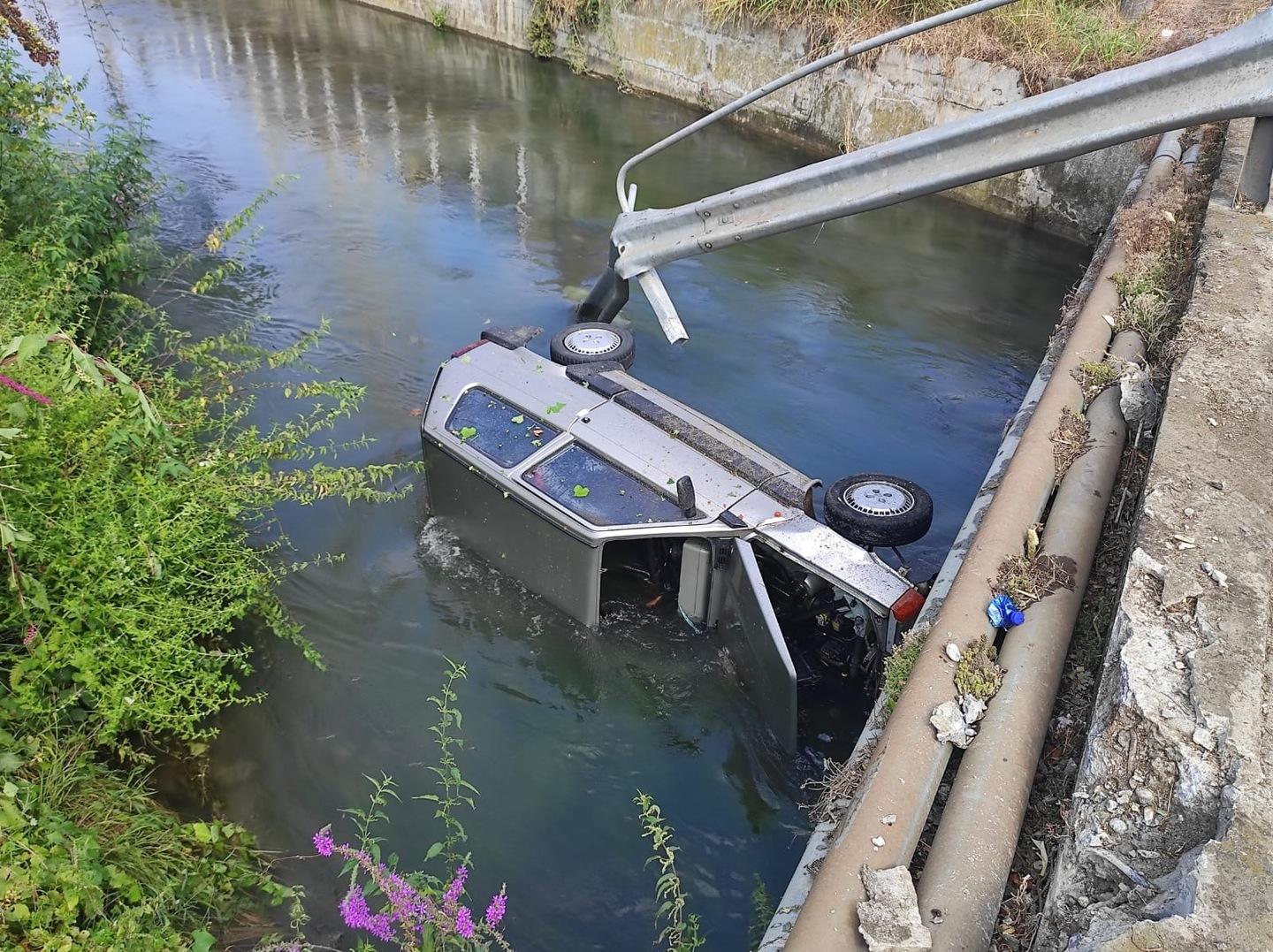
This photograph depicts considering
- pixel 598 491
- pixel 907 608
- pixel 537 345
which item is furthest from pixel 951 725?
pixel 537 345

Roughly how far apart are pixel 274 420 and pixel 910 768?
286 inches

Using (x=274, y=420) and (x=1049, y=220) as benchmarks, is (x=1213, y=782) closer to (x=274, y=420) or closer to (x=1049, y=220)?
(x=274, y=420)

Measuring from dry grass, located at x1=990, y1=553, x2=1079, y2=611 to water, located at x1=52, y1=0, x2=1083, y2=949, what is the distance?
223cm

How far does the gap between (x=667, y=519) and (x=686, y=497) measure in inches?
7.5

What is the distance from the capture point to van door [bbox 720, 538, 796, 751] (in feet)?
17.1

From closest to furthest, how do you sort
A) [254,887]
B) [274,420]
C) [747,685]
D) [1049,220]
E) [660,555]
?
[254,887] → [747,685] → [660,555] → [274,420] → [1049,220]

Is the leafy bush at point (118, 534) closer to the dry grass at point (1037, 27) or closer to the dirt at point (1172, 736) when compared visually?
the dirt at point (1172, 736)

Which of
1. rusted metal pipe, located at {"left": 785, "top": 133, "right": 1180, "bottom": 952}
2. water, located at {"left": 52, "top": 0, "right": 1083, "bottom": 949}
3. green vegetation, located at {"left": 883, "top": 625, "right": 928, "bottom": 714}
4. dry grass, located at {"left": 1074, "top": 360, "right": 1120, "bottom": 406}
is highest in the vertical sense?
dry grass, located at {"left": 1074, "top": 360, "right": 1120, "bottom": 406}

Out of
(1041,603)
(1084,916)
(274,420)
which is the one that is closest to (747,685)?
(1041,603)

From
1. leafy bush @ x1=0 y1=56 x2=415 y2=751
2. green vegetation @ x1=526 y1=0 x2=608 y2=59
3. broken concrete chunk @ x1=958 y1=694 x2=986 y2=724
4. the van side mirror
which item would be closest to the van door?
the van side mirror

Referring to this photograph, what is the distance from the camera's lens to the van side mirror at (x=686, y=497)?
18.3 ft

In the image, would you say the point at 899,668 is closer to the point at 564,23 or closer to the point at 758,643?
the point at 758,643

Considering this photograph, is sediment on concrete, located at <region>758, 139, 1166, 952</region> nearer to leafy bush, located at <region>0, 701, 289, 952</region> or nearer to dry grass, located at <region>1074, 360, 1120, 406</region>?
dry grass, located at <region>1074, 360, 1120, 406</region>

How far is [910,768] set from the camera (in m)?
3.47
